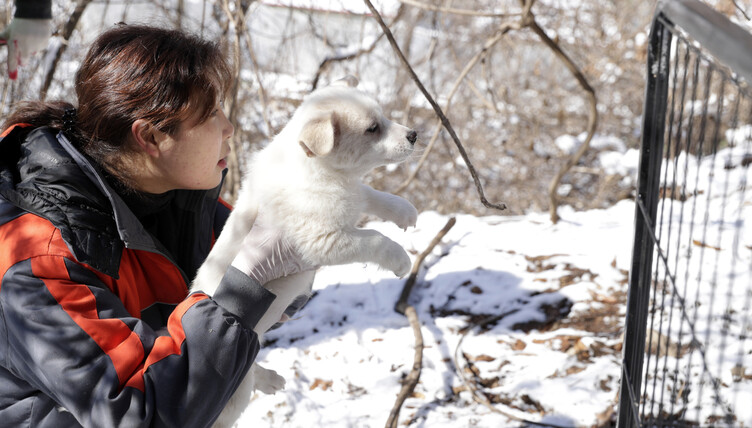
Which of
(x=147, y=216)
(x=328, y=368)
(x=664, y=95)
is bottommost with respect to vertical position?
(x=328, y=368)

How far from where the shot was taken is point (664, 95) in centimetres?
206

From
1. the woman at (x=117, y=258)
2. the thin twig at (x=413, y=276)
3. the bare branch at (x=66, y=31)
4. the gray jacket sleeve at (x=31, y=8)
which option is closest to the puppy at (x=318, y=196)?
the woman at (x=117, y=258)

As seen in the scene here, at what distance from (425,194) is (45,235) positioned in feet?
23.4

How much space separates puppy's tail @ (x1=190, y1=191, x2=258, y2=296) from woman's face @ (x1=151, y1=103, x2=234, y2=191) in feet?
0.57

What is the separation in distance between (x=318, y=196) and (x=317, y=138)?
0.68ft

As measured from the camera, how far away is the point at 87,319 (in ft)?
4.95

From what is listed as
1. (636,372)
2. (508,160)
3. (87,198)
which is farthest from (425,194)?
(87,198)

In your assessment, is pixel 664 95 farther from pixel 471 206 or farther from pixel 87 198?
pixel 471 206

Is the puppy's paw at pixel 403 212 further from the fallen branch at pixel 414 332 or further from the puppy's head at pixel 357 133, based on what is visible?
the fallen branch at pixel 414 332

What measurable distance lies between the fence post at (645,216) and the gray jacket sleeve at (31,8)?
286 centimetres

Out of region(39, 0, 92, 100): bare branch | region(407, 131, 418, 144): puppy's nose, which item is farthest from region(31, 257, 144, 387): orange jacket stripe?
region(39, 0, 92, 100): bare branch

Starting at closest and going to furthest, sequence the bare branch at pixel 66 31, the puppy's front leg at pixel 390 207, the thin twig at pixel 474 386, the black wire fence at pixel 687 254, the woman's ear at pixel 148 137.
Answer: the black wire fence at pixel 687 254 < the woman's ear at pixel 148 137 < the puppy's front leg at pixel 390 207 < the thin twig at pixel 474 386 < the bare branch at pixel 66 31

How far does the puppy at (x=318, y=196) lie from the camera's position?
1.95 m

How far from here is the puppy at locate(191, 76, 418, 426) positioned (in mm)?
1952
